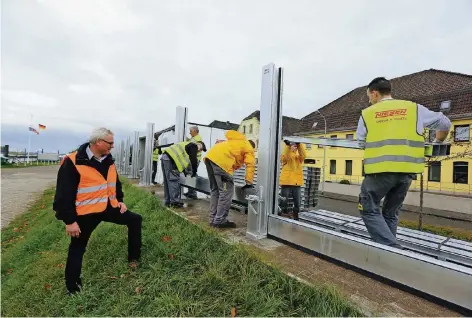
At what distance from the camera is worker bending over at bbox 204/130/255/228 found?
4.16 meters

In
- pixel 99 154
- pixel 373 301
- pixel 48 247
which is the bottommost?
pixel 48 247

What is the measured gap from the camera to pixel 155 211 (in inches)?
196

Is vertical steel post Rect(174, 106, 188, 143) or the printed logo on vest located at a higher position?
vertical steel post Rect(174, 106, 188, 143)

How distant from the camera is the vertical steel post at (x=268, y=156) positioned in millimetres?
3654

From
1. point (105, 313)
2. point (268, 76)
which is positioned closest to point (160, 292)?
point (105, 313)

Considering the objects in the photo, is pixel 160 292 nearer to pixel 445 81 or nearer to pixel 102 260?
pixel 102 260

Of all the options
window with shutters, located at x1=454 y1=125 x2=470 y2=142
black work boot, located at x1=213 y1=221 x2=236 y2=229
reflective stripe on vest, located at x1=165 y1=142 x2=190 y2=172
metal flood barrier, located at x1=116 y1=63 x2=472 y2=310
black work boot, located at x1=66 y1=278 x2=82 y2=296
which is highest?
window with shutters, located at x1=454 y1=125 x2=470 y2=142

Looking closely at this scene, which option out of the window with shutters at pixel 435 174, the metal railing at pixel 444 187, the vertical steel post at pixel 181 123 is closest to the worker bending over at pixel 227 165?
the vertical steel post at pixel 181 123

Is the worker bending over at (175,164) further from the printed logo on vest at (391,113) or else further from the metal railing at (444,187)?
the metal railing at (444,187)

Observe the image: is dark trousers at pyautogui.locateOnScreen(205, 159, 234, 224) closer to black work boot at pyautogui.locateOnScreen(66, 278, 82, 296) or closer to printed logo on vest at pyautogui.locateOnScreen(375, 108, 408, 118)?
black work boot at pyautogui.locateOnScreen(66, 278, 82, 296)

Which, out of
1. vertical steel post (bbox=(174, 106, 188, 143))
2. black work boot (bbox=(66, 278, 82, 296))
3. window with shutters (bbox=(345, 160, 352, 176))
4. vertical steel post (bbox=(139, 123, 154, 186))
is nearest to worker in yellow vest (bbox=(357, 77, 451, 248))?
black work boot (bbox=(66, 278, 82, 296))

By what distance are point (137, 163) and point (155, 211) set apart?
29.6 ft

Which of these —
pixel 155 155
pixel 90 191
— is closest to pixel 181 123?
pixel 155 155

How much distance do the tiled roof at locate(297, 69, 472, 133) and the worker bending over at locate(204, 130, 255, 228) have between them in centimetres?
2044
